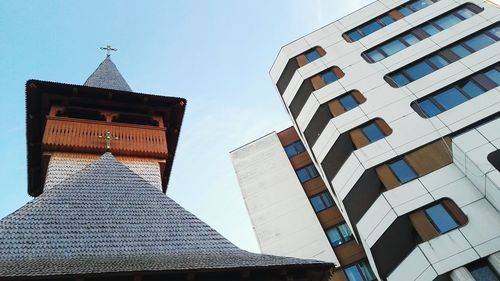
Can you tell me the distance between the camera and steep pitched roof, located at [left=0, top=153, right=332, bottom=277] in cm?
748

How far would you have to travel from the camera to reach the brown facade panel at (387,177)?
61.6ft

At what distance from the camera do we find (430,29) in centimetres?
2552

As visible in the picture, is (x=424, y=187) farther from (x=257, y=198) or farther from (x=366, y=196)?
(x=257, y=198)

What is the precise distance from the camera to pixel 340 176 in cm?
2189

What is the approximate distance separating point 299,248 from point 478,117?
40.4ft

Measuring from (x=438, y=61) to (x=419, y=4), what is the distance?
22.1 feet

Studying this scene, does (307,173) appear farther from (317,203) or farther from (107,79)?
(107,79)

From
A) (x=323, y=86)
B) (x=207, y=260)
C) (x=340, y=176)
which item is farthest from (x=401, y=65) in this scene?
(x=207, y=260)

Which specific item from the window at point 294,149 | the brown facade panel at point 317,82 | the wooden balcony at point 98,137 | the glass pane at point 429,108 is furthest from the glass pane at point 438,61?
the wooden balcony at point 98,137

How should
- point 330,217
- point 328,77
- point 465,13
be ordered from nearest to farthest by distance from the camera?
point 465,13, point 328,77, point 330,217

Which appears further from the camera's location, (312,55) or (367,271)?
(312,55)

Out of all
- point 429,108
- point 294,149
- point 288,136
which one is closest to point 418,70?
point 429,108

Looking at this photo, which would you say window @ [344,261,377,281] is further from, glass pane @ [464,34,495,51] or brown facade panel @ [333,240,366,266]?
glass pane @ [464,34,495,51]

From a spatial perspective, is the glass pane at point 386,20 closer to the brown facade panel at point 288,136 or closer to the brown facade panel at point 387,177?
the brown facade panel at point 288,136
